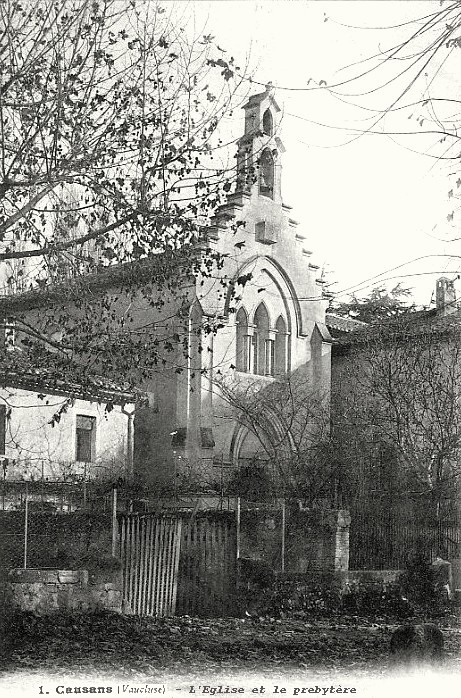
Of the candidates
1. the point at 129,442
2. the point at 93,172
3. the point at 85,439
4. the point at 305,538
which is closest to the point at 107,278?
the point at 93,172

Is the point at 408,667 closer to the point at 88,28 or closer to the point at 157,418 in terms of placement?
the point at 88,28

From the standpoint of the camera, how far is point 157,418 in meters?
22.4

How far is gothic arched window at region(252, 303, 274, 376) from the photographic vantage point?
25625 mm

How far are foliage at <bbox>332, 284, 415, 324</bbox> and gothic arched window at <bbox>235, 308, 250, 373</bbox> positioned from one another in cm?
388

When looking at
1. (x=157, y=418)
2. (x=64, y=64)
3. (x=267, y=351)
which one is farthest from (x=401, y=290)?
(x=64, y=64)

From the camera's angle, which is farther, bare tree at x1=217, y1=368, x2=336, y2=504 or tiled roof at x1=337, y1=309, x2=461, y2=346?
tiled roof at x1=337, y1=309, x2=461, y2=346

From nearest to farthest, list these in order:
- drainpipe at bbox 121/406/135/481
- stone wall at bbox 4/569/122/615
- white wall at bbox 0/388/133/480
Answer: stone wall at bbox 4/569/122/615 < white wall at bbox 0/388/133/480 < drainpipe at bbox 121/406/135/481

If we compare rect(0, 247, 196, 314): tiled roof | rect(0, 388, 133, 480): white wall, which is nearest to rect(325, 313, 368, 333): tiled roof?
rect(0, 388, 133, 480): white wall

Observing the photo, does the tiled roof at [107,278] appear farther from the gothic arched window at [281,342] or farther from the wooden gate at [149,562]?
Result: the gothic arched window at [281,342]

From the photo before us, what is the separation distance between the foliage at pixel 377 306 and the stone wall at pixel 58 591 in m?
15.1

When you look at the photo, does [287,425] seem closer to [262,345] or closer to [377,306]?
[262,345]

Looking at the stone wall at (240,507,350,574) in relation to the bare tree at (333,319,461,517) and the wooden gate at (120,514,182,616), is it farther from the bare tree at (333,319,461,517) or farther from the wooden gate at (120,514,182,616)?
the bare tree at (333,319,461,517)

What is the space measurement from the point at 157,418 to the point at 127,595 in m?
8.96

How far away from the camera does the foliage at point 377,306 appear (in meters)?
27.5
